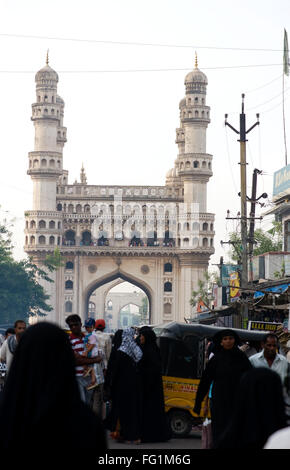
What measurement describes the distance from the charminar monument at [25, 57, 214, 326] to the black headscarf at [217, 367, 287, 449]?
62.9 metres

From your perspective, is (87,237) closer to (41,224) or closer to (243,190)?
(41,224)

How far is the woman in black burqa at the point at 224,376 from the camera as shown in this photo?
7.65 m

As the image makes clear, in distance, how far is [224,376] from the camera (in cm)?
768

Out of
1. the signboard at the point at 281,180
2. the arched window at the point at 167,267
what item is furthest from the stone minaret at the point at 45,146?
the signboard at the point at 281,180

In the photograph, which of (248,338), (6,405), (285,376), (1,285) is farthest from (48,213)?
(6,405)

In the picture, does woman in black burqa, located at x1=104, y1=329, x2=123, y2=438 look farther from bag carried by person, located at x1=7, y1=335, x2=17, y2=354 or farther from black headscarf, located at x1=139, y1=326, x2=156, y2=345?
bag carried by person, located at x1=7, y1=335, x2=17, y2=354

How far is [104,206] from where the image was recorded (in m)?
69.5

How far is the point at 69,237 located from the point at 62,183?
13.0 feet

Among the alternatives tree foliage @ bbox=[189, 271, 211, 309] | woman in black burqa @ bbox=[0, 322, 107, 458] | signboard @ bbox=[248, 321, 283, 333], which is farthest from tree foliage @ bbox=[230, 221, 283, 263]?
woman in black burqa @ bbox=[0, 322, 107, 458]

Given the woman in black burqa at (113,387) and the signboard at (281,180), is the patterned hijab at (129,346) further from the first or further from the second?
the signboard at (281,180)

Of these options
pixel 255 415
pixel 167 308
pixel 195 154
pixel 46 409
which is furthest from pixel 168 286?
pixel 46 409

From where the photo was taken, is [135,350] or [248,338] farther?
[248,338]

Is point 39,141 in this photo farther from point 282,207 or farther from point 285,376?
point 285,376

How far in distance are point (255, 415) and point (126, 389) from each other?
7104 millimetres
